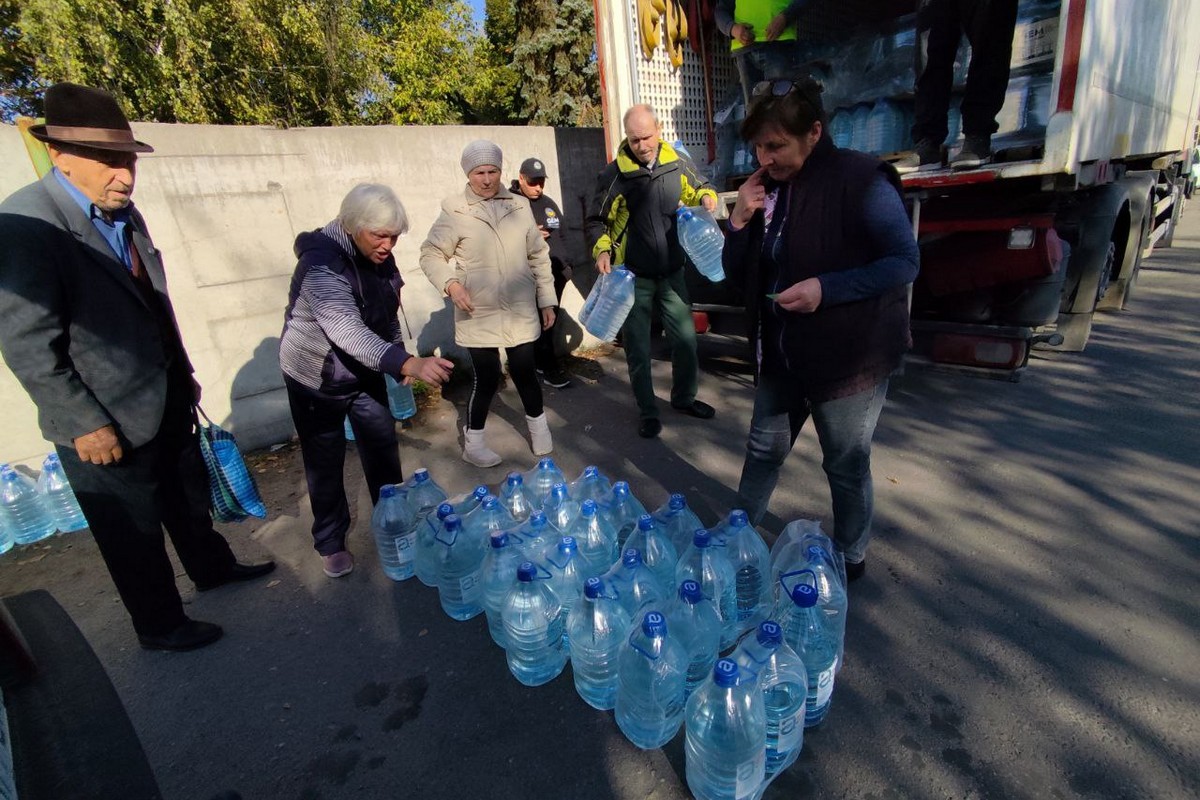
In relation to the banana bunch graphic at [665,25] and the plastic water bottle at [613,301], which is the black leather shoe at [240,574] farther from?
the banana bunch graphic at [665,25]

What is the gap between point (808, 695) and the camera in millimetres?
1999

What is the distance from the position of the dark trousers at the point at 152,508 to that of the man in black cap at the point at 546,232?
9.59 feet

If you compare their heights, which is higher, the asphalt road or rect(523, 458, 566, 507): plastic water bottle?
rect(523, 458, 566, 507): plastic water bottle

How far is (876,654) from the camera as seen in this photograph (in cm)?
229

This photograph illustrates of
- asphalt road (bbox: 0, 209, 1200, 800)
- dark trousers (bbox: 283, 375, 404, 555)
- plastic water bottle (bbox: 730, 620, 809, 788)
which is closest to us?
plastic water bottle (bbox: 730, 620, 809, 788)

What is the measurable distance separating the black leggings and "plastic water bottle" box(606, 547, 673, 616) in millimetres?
1930

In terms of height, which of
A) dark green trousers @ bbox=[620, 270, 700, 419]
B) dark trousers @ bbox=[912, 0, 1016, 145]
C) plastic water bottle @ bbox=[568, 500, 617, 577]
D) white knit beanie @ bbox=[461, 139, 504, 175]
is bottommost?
plastic water bottle @ bbox=[568, 500, 617, 577]

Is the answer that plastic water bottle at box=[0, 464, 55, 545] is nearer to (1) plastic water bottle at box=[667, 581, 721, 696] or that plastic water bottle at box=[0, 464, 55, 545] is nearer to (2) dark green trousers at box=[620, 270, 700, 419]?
(2) dark green trousers at box=[620, 270, 700, 419]

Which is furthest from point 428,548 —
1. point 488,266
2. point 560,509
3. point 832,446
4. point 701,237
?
point 701,237

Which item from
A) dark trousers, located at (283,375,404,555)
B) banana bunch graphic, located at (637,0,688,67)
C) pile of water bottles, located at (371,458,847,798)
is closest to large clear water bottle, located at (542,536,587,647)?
pile of water bottles, located at (371,458,847,798)

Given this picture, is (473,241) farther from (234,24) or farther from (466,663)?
(234,24)

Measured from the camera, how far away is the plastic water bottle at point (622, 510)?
2.86m

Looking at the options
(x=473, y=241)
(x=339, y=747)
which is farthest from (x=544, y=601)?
(x=473, y=241)

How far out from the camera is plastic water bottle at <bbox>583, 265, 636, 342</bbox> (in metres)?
4.14
